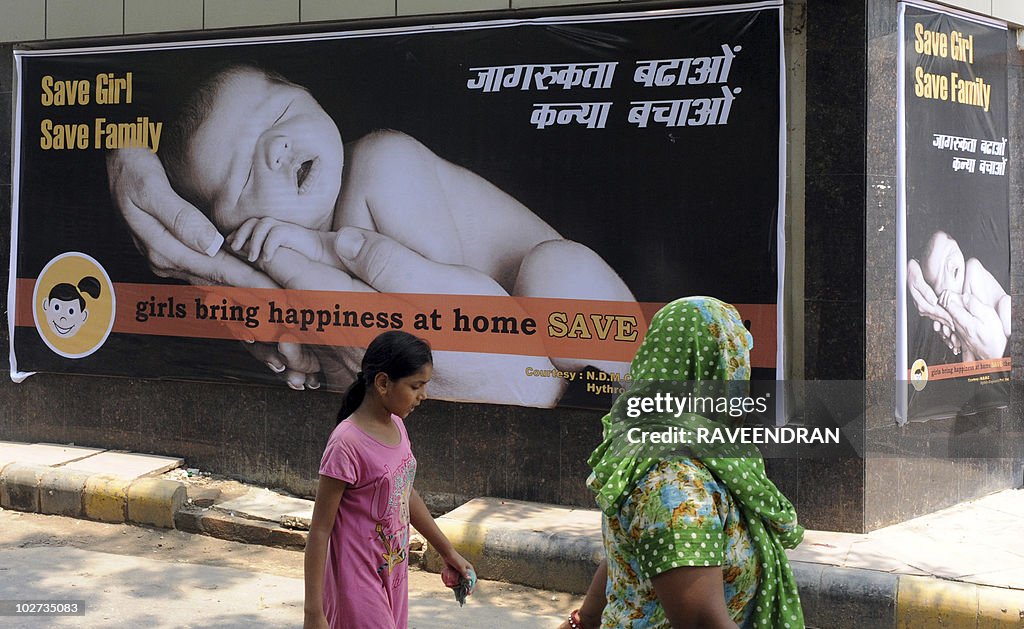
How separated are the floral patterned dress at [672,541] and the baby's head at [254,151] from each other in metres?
5.57

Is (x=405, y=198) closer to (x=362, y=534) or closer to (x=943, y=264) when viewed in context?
(x=943, y=264)

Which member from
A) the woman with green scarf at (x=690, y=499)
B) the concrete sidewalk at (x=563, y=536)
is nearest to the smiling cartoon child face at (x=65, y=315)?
the concrete sidewalk at (x=563, y=536)

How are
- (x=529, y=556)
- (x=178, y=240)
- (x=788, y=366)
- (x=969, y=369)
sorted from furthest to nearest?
(x=178, y=240)
(x=969, y=369)
(x=788, y=366)
(x=529, y=556)

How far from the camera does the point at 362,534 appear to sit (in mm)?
3377

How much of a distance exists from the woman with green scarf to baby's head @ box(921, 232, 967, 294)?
491 cm

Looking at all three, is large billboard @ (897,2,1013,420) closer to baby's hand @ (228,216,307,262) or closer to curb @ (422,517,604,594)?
curb @ (422,517,604,594)

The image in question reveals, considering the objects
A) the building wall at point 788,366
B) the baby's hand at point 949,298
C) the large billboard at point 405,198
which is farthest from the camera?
the baby's hand at point 949,298

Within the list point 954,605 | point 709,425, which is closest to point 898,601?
point 954,605

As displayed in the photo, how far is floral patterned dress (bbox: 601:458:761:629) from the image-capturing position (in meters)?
2.29

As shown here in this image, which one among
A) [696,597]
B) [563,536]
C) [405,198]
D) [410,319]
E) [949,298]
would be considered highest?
[405,198]

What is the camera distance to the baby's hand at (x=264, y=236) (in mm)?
7879

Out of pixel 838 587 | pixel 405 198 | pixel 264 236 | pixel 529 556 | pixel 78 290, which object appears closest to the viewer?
pixel 838 587

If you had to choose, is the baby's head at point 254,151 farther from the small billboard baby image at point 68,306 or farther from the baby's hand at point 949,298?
the baby's hand at point 949,298

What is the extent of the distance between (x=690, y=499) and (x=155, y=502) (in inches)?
236
